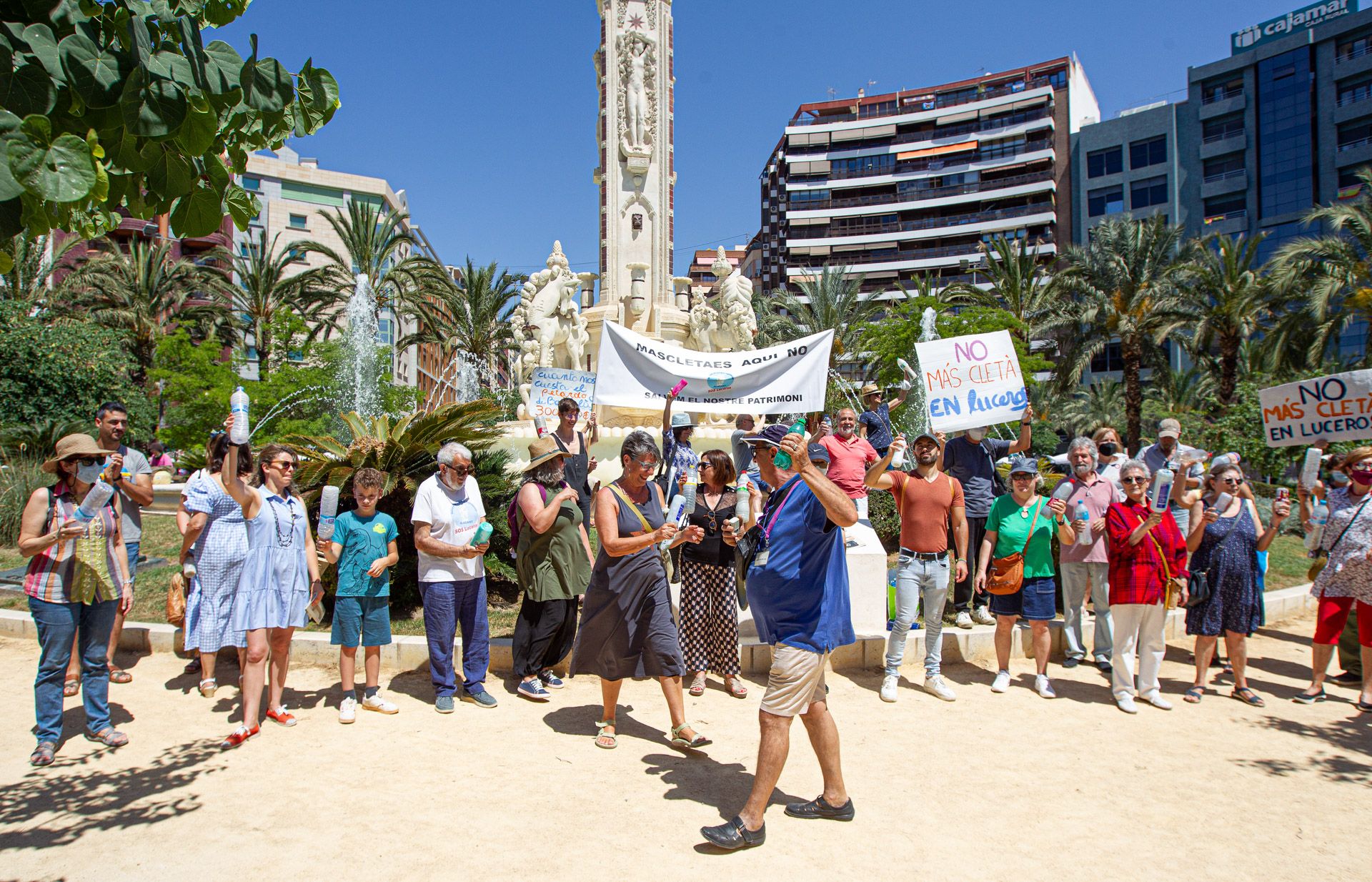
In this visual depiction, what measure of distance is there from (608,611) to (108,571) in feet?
9.81

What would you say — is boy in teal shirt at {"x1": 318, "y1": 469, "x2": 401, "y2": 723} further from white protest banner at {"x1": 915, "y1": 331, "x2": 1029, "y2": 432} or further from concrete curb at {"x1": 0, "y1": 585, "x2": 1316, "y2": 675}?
white protest banner at {"x1": 915, "y1": 331, "x2": 1029, "y2": 432}

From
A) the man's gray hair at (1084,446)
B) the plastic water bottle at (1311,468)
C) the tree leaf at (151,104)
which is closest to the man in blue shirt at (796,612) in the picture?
the tree leaf at (151,104)

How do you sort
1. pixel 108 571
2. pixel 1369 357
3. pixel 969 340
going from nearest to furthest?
pixel 108 571 < pixel 969 340 < pixel 1369 357

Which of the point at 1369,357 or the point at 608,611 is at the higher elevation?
the point at 1369,357

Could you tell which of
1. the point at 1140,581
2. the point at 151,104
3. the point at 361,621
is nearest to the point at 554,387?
the point at 361,621

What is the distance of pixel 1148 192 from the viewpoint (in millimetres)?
52562

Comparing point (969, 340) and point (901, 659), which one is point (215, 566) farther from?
point (969, 340)

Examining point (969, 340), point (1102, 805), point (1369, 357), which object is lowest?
point (1102, 805)

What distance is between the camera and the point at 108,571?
190 inches

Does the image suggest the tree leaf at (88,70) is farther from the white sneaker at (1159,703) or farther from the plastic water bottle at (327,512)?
the white sneaker at (1159,703)

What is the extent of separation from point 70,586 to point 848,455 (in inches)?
208

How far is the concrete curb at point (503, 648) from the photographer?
6.29 meters

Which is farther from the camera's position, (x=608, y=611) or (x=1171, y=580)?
(x=1171, y=580)

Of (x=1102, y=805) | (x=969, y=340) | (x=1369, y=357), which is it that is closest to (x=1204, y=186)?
(x=1369, y=357)
